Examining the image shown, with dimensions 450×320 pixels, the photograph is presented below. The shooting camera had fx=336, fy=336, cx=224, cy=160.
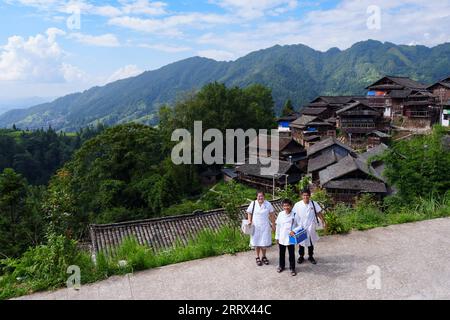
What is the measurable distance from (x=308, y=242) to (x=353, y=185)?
19.0 m

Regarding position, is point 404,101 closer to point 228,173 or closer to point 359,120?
point 359,120

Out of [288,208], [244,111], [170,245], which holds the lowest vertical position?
[170,245]

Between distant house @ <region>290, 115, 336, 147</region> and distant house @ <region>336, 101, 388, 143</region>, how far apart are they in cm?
389

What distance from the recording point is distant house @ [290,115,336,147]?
43000 mm

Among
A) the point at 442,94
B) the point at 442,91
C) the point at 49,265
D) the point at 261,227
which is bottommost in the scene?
the point at 49,265

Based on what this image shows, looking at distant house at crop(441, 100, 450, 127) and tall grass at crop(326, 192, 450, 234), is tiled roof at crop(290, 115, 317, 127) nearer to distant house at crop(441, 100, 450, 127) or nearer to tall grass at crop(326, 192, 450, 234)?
distant house at crop(441, 100, 450, 127)

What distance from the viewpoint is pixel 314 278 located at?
17.1 feet

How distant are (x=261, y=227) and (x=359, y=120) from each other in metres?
35.9

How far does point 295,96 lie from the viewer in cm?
15600

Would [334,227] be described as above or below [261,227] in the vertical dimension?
below

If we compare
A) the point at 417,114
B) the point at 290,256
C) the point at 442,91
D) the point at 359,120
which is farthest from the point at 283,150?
the point at 290,256

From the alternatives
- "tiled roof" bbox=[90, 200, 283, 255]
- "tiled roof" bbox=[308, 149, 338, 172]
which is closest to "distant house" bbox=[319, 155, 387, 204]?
"tiled roof" bbox=[308, 149, 338, 172]

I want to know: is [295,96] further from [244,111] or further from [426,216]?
[426,216]
